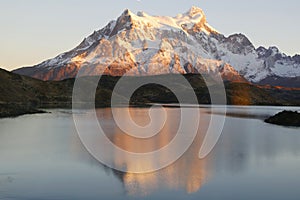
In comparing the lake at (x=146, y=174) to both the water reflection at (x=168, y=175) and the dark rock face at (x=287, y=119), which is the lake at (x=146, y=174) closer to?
the water reflection at (x=168, y=175)

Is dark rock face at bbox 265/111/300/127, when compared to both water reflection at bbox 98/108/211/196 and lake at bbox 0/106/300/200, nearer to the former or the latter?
lake at bbox 0/106/300/200

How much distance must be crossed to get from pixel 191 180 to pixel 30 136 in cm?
3032

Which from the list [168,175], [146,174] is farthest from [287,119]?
[146,174]

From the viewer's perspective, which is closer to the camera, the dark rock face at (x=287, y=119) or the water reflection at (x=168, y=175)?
the water reflection at (x=168, y=175)

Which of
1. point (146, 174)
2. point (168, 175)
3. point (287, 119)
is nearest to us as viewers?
point (168, 175)

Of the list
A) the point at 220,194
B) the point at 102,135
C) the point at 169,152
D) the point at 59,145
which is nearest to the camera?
the point at 220,194

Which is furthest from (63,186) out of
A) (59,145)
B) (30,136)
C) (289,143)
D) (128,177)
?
(289,143)

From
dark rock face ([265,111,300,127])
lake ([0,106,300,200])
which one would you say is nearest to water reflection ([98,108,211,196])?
lake ([0,106,300,200])

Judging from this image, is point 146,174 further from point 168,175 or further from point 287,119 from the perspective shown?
point 287,119

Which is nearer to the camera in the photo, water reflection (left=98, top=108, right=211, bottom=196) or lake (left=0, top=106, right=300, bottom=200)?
lake (left=0, top=106, right=300, bottom=200)

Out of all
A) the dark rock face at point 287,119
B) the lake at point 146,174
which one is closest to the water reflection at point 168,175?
the lake at point 146,174

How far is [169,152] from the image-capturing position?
137 ft

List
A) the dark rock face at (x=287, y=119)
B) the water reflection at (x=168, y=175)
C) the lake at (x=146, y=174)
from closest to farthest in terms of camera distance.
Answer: the lake at (x=146, y=174) → the water reflection at (x=168, y=175) → the dark rock face at (x=287, y=119)

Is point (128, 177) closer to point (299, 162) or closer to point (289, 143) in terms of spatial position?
point (299, 162)
